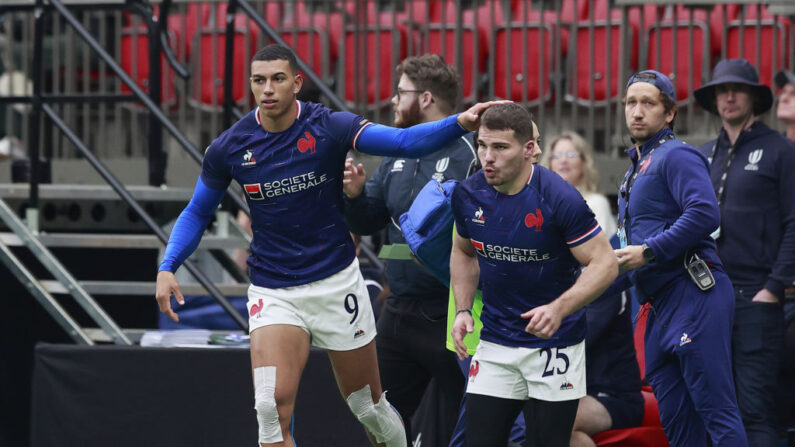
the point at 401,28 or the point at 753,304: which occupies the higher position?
the point at 401,28

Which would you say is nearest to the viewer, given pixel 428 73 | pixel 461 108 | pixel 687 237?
pixel 687 237

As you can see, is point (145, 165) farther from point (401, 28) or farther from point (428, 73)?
point (428, 73)

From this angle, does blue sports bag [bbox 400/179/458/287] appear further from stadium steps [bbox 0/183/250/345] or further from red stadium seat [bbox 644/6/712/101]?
red stadium seat [bbox 644/6/712/101]

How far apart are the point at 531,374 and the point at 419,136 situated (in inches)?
44.9

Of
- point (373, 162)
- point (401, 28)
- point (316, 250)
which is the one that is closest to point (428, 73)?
point (316, 250)

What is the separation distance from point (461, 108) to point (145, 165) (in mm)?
2767

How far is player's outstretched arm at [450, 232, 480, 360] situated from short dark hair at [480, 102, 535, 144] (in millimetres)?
615

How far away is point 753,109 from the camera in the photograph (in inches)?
279

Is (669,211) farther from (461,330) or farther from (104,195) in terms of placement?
(104,195)

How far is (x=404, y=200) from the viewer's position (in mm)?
6113

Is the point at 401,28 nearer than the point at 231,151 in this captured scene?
No

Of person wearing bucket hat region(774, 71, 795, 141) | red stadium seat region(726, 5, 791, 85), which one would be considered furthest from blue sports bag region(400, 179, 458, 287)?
red stadium seat region(726, 5, 791, 85)

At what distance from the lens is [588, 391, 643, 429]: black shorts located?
270 inches

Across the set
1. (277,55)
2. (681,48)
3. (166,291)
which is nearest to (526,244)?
(277,55)
